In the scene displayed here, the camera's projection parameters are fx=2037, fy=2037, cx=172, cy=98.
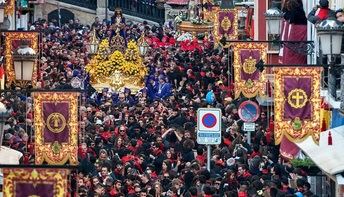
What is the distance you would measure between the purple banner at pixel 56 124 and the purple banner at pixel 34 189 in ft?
34.1

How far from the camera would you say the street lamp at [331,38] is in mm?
29062

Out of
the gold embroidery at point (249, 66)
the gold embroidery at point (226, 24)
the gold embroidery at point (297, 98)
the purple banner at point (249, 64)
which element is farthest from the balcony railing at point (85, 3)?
the gold embroidery at point (297, 98)

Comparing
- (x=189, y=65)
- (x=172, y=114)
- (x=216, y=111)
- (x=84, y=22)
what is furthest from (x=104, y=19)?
(x=216, y=111)

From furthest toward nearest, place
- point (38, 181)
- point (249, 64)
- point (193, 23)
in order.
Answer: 1. point (193, 23)
2. point (249, 64)
3. point (38, 181)

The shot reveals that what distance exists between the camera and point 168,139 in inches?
1641

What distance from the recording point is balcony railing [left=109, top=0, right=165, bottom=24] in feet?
296

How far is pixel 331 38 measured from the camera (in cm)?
2916

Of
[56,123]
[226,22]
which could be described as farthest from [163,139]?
[226,22]

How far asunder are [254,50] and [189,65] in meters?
16.6

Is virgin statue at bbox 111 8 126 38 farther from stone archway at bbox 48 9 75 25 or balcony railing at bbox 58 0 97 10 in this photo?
balcony railing at bbox 58 0 97 10

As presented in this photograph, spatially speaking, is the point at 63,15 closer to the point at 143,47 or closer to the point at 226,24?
the point at 226,24

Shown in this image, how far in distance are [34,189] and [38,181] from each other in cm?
→ 13

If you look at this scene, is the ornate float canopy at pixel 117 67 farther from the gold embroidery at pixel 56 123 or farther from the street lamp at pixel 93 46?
the gold embroidery at pixel 56 123

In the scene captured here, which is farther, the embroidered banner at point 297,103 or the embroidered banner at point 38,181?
the embroidered banner at point 297,103
